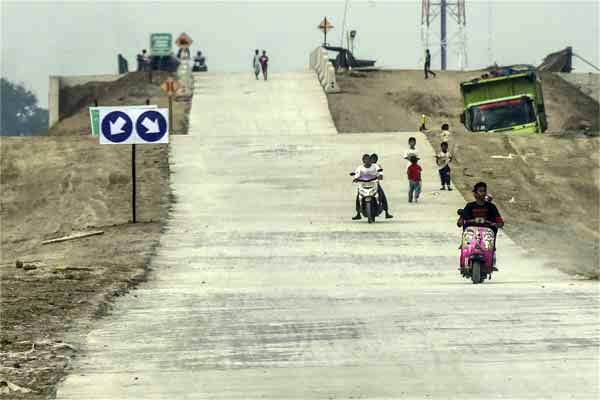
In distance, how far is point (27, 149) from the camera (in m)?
47.0

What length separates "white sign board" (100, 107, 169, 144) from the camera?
105 feet

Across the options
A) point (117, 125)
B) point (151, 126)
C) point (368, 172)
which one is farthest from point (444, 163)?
point (117, 125)

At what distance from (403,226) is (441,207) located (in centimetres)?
384

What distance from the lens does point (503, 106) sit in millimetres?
49250

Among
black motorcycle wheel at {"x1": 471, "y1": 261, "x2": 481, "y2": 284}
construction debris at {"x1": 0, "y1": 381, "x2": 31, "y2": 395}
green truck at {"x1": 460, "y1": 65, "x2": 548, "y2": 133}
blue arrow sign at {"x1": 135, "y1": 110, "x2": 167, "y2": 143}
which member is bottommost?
construction debris at {"x1": 0, "y1": 381, "x2": 31, "y2": 395}

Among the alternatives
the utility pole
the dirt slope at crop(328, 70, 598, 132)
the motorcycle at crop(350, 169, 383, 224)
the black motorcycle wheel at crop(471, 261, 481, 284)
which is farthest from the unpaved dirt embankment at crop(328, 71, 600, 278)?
the utility pole

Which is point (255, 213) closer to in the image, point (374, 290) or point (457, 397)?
point (374, 290)

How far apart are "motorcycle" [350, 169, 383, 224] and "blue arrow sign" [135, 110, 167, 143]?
4.57 meters


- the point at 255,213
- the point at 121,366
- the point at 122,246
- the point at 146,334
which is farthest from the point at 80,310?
the point at 255,213

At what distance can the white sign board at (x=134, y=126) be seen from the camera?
31875 mm

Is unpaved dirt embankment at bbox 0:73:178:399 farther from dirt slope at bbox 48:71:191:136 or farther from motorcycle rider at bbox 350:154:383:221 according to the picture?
motorcycle rider at bbox 350:154:383:221

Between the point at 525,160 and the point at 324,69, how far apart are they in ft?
89.2

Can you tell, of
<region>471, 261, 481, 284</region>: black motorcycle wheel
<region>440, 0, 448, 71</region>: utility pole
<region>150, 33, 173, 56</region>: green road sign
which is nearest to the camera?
<region>471, 261, 481, 284</region>: black motorcycle wheel

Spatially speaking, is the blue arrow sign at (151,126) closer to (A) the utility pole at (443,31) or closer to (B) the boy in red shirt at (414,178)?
(B) the boy in red shirt at (414,178)
